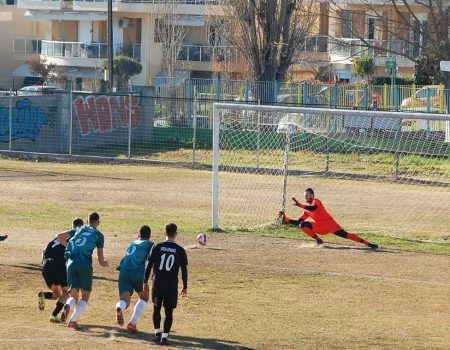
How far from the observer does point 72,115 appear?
39.3m

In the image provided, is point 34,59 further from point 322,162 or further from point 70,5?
point 322,162

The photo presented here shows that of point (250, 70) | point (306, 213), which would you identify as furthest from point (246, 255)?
point (250, 70)

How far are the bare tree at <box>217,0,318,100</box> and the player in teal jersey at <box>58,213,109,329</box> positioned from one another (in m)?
32.4

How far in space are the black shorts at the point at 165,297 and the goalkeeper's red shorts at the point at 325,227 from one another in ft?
26.9

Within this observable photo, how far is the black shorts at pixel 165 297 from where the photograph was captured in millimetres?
13250

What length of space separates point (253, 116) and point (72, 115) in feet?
26.4

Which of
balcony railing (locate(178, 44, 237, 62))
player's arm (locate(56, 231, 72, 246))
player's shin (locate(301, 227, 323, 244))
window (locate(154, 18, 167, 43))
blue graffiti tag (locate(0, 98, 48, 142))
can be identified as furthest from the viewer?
balcony railing (locate(178, 44, 237, 62))

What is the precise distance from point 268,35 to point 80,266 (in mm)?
33326

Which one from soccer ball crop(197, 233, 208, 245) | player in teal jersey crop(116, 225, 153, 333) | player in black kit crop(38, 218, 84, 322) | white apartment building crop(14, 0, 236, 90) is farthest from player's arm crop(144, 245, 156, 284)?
white apartment building crop(14, 0, 236, 90)

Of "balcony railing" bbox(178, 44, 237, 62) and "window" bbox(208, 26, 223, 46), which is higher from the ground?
"window" bbox(208, 26, 223, 46)

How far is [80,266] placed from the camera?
1402cm

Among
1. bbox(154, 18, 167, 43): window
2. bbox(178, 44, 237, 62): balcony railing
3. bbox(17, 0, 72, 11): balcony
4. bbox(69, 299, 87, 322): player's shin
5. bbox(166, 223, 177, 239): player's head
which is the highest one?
bbox(17, 0, 72, 11): balcony

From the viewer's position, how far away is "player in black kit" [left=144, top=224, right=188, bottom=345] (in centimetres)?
1325

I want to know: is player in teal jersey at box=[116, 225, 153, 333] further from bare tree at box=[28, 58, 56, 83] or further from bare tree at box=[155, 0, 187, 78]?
bare tree at box=[28, 58, 56, 83]
